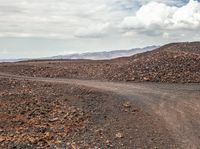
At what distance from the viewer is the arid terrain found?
48.2 feet

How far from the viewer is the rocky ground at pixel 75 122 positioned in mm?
14414

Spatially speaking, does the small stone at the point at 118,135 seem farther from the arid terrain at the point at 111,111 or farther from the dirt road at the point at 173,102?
the dirt road at the point at 173,102

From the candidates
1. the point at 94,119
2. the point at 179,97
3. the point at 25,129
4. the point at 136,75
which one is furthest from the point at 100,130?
the point at 136,75

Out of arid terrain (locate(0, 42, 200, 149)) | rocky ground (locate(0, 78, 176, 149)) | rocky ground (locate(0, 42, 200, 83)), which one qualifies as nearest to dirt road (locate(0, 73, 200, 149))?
arid terrain (locate(0, 42, 200, 149))

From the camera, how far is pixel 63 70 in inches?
1375

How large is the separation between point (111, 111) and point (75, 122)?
2.65m

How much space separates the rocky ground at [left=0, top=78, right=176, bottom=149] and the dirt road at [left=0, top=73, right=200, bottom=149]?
1.85 ft

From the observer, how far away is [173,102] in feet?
67.6

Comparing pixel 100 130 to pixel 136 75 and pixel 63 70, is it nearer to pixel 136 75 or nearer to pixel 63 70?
pixel 136 75

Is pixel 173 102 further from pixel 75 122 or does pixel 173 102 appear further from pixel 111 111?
pixel 75 122

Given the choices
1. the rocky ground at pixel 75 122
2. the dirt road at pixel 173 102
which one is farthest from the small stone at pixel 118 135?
the dirt road at pixel 173 102

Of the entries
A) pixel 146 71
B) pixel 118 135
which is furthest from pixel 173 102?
pixel 146 71

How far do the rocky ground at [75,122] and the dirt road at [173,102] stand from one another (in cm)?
56

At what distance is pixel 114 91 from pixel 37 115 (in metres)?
6.75
